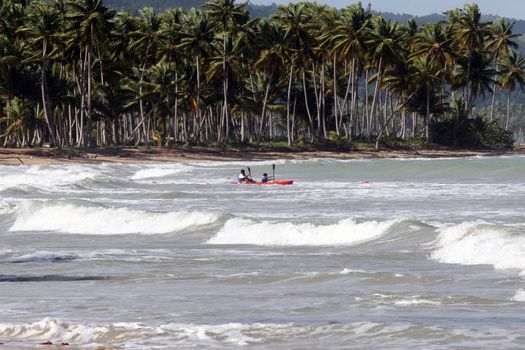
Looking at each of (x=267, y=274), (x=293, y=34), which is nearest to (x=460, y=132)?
(x=293, y=34)

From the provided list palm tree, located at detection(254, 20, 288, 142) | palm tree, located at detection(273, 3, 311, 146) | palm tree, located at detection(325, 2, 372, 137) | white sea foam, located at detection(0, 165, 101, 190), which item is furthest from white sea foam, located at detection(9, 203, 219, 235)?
palm tree, located at detection(325, 2, 372, 137)

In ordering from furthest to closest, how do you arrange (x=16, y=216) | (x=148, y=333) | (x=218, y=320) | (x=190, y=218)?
(x=16, y=216)
(x=190, y=218)
(x=218, y=320)
(x=148, y=333)

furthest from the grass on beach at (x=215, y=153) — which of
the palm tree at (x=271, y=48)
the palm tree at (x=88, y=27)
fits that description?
the palm tree at (x=271, y=48)

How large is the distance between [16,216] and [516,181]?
27.0 metres

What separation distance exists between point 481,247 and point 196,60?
7459cm

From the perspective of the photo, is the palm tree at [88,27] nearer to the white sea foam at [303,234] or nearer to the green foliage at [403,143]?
the green foliage at [403,143]

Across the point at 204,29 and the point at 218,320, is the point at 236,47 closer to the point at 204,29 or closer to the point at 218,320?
the point at 204,29

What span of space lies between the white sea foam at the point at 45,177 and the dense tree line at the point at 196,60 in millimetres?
15353

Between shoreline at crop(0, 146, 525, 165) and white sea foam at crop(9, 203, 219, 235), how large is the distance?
41.4 metres

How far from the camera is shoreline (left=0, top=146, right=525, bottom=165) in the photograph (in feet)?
252

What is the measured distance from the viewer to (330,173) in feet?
211

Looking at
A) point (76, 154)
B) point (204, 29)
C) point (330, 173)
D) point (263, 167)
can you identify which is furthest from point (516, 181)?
point (204, 29)

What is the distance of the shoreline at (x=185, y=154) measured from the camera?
76.8 m

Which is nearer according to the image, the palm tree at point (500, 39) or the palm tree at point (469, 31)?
the palm tree at point (469, 31)
